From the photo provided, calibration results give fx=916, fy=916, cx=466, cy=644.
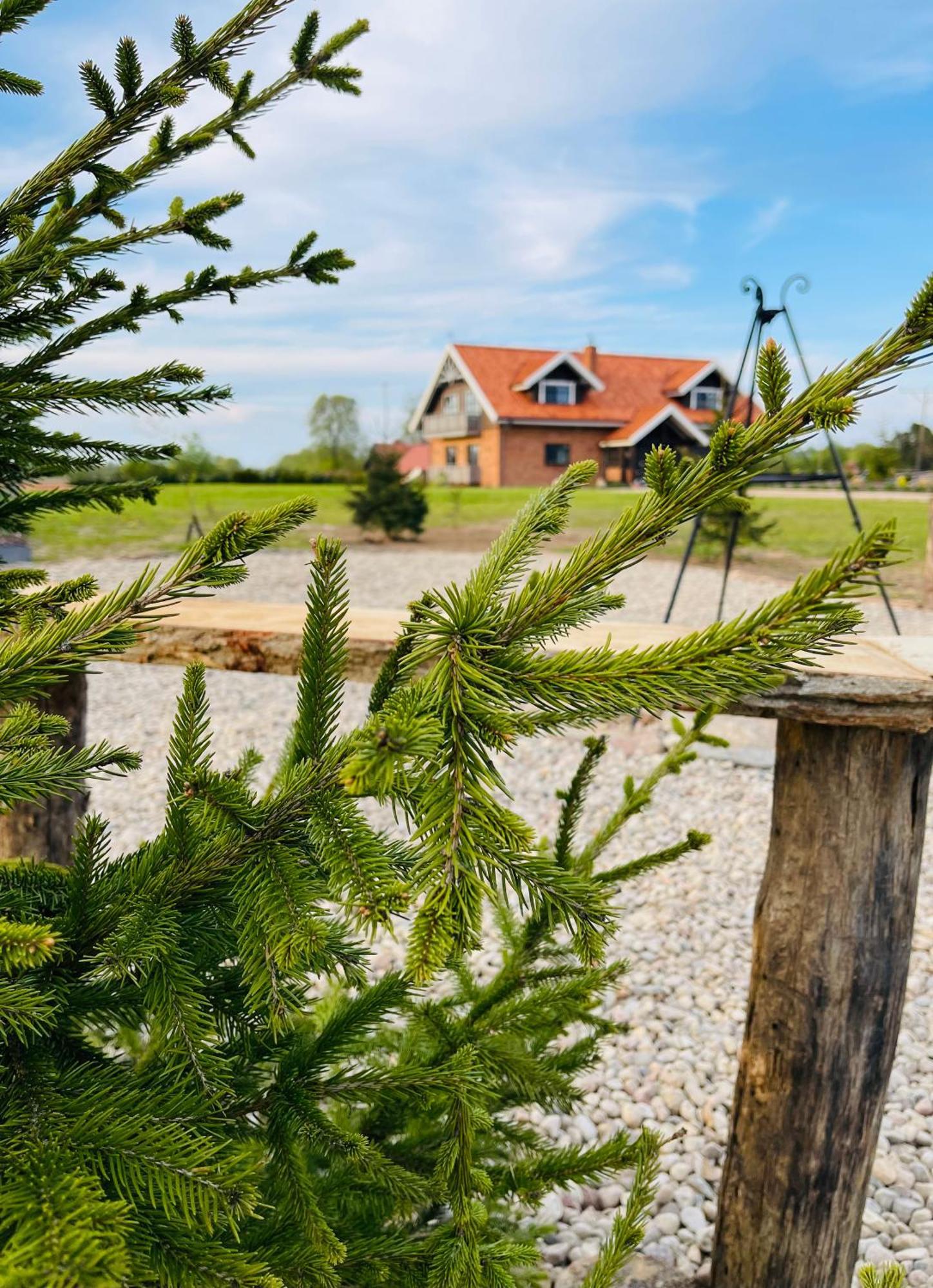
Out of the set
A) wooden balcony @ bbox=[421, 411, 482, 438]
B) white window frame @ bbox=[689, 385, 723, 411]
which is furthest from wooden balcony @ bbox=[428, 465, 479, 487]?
white window frame @ bbox=[689, 385, 723, 411]

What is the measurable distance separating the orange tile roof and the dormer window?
178 mm

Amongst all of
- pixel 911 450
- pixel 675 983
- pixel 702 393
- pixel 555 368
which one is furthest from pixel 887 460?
pixel 675 983

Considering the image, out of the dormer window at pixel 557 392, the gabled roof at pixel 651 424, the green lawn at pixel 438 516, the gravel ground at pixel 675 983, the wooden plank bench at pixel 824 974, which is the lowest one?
the gravel ground at pixel 675 983

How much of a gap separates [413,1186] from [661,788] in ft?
16.7

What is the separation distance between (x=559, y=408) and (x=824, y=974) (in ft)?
95.5

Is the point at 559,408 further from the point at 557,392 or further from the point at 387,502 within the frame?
the point at 387,502

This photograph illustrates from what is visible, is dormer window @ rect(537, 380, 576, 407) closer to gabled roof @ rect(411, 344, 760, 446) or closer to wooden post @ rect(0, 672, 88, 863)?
gabled roof @ rect(411, 344, 760, 446)

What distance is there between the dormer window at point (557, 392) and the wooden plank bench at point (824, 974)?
94.2 ft

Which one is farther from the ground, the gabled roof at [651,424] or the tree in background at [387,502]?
the gabled roof at [651,424]

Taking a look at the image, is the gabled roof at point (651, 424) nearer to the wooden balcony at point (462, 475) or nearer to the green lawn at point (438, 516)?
the green lawn at point (438, 516)

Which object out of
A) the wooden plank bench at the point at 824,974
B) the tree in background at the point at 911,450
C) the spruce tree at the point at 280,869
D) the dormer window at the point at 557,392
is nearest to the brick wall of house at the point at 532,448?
the dormer window at the point at 557,392

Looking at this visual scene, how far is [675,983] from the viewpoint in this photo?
3.87 metres

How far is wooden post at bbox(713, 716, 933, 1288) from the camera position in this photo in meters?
1.89

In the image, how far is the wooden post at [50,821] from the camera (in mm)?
2756
